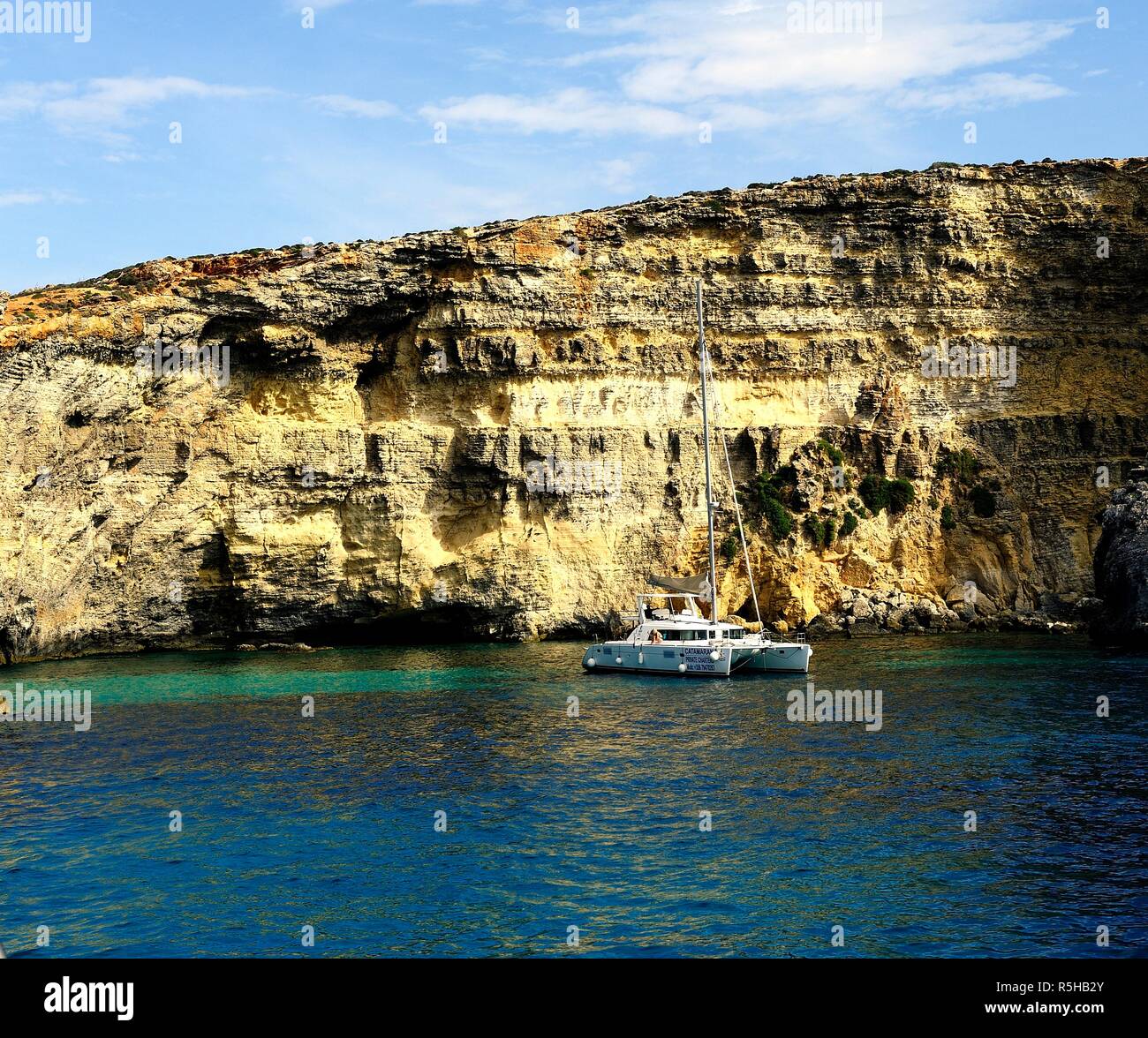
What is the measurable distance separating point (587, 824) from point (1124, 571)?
30656 mm

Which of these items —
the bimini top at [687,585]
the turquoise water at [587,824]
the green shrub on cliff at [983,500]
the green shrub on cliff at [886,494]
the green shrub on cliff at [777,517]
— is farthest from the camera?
the green shrub on cliff at [983,500]

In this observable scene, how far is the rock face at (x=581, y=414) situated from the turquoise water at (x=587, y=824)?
56.2 feet

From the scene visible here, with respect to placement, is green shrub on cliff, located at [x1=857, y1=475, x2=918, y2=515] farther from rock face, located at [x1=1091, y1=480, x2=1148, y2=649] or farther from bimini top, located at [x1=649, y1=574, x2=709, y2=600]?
bimini top, located at [x1=649, y1=574, x2=709, y2=600]

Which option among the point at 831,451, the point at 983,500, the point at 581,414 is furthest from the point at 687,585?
the point at 983,500

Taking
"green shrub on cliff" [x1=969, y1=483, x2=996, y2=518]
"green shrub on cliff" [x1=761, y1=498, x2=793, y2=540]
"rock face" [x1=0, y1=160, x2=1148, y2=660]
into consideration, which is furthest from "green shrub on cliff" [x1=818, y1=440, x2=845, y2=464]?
"green shrub on cliff" [x1=969, y1=483, x2=996, y2=518]

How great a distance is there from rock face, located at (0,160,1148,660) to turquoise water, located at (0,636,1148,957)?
1713 centimetres

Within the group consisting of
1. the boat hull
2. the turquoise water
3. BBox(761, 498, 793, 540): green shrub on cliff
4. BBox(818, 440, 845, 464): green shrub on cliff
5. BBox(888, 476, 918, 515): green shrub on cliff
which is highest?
BBox(818, 440, 845, 464): green shrub on cliff

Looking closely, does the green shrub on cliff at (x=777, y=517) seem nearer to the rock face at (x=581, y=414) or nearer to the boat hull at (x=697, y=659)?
the rock face at (x=581, y=414)

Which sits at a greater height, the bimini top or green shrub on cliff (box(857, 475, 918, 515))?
green shrub on cliff (box(857, 475, 918, 515))

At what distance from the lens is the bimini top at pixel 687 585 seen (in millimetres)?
43031

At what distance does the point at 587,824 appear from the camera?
63.7 ft

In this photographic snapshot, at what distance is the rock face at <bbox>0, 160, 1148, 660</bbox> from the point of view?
50.4 metres

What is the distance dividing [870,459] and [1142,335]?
642 inches

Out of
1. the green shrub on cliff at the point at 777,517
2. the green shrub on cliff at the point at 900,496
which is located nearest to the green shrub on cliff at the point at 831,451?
the green shrub on cliff at the point at 900,496
